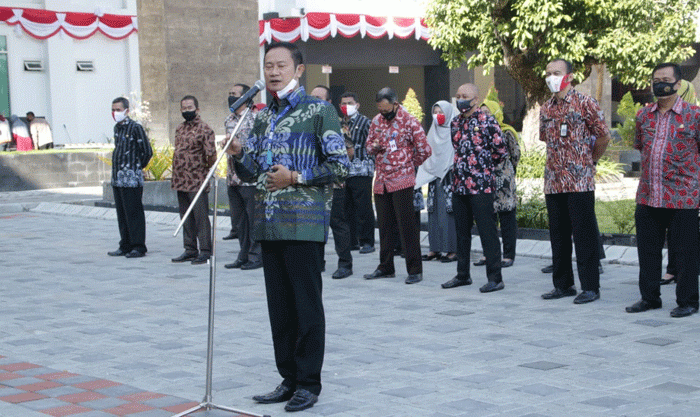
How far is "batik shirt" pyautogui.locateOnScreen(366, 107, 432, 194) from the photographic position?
30.4 ft

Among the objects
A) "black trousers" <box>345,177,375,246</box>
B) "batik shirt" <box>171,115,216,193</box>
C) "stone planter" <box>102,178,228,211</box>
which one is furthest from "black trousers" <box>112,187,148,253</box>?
"stone planter" <box>102,178,228,211</box>

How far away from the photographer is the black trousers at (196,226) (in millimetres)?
10758

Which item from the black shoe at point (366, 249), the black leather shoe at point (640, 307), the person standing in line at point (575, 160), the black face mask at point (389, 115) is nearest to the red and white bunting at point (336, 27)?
the black shoe at point (366, 249)

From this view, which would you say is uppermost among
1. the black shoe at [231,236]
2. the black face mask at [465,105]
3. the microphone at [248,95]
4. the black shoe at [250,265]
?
the black face mask at [465,105]

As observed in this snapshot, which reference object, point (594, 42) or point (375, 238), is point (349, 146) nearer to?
point (375, 238)

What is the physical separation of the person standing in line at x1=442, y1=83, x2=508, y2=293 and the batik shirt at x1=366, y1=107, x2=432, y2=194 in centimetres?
58

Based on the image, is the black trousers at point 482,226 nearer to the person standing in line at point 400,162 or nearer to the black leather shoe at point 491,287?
the black leather shoe at point 491,287

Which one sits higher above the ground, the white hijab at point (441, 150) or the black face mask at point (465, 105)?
the black face mask at point (465, 105)

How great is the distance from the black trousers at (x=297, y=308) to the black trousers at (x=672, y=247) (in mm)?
3226

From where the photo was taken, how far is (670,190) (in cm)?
739

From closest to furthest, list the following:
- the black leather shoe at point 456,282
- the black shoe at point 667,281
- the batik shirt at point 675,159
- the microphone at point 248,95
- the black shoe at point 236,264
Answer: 1. the microphone at point 248,95
2. the batik shirt at point 675,159
3. the black shoe at point 667,281
4. the black leather shoe at point 456,282
5. the black shoe at point 236,264

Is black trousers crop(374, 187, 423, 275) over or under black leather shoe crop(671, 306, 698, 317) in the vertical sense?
over

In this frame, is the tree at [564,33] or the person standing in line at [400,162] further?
the tree at [564,33]

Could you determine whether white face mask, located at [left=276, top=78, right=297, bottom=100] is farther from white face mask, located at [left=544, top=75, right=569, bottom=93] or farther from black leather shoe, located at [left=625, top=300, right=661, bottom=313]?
black leather shoe, located at [left=625, top=300, right=661, bottom=313]
